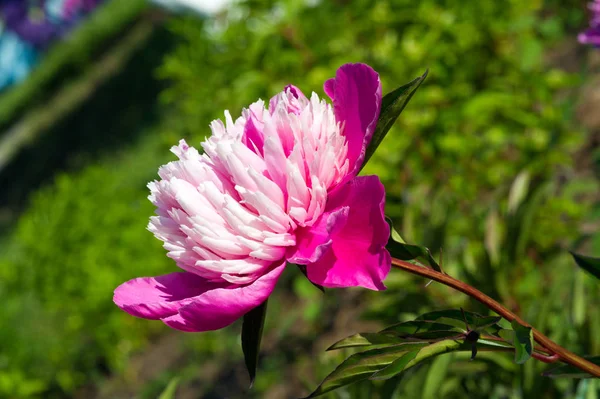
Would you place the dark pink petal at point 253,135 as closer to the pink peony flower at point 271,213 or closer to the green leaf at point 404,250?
the pink peony flower at point 271,213

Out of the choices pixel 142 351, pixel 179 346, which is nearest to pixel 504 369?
pixel 179 346

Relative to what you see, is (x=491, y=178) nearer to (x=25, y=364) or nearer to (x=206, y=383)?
(x=206, y=383)

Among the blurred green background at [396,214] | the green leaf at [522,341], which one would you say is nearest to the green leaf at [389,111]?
the green leaf at [522,341]

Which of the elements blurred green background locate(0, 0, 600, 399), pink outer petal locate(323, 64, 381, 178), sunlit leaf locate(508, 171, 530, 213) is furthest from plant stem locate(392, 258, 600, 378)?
sunlit leaf locate(508, 171, 530, 213)

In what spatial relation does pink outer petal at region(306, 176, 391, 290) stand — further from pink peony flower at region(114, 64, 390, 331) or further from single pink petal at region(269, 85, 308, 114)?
single pink petal at region(269, 85, 308, 114)

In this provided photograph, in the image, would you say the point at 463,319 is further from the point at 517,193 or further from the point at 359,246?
the point at 517,193

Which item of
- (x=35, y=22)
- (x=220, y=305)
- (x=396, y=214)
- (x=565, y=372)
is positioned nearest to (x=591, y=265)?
(x=565, y=372)

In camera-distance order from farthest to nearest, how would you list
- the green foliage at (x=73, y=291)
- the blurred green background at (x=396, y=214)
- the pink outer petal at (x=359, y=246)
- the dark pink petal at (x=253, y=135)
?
1. the green foliage at (x=73, y=291)
2. the blurred green background at (x=396, y=214)
3. the dark pink petal at (x=253, y=135)
4. the pink outer petal at (x=359, y=246)
